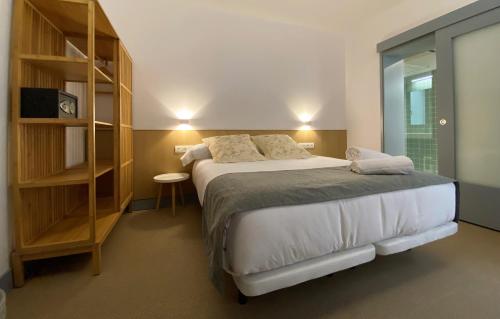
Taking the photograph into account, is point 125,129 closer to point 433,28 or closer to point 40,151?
point 40,151

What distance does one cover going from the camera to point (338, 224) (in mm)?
1221

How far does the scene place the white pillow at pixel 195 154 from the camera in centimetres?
272

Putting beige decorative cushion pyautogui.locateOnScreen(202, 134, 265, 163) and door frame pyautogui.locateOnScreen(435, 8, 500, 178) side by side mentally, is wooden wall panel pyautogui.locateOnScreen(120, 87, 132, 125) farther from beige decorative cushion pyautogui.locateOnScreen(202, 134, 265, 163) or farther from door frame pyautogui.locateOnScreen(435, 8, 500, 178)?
door frame pyautogui.locateOnScreen(435, 8, 500, 178)

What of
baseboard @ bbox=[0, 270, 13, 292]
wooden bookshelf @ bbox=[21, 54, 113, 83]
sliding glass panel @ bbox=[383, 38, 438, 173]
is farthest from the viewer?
sliding glass panel @ bbox=[383, 38, 438, 173]

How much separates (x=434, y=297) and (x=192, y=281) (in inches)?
54.1

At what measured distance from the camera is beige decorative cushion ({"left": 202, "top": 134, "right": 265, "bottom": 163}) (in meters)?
2.42

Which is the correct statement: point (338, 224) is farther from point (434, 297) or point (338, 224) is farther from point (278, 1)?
point (278, 1)

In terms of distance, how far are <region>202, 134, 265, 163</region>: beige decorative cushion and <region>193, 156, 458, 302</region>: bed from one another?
4.42 ft

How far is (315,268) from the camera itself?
1138 millimetres

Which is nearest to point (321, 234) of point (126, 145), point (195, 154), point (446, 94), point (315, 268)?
point (315, 268)

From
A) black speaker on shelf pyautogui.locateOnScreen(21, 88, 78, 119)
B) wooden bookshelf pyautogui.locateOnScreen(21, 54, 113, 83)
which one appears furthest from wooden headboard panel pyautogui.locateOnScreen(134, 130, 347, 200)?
black speaker on shelf pyautogui.locateOnScreen(21, 88, 78, 119)

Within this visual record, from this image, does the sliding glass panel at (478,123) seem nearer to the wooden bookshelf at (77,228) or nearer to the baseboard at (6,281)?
the wooden bookshelf at (77,228)

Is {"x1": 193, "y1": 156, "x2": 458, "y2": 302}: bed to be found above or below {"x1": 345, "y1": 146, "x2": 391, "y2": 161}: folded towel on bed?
below

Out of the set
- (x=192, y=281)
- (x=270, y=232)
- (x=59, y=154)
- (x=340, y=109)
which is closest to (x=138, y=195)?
(x=59, y=154)
